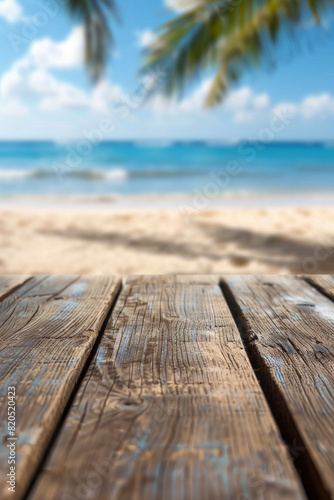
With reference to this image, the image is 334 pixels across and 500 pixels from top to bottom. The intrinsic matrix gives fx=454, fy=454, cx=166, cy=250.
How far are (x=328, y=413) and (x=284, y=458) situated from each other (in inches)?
4.7

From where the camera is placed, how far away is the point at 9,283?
46.9 inches

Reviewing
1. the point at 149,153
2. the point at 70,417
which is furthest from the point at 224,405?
the point at 149,153

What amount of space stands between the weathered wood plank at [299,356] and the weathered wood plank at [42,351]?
0.27m

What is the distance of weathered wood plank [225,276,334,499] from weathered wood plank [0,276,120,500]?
266 millimetres

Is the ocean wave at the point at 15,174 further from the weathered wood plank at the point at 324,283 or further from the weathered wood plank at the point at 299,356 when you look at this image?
the weathered wood plank at the point at 299,356

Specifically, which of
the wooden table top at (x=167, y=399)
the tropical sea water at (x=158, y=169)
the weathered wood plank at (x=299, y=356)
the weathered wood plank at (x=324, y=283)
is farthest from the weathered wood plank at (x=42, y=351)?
the tropical sea water at (x=158, y=169)

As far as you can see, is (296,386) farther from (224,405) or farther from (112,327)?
(112,327)

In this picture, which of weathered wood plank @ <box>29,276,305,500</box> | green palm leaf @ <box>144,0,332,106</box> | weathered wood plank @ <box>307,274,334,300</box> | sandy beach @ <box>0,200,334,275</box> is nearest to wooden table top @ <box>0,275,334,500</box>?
weathered wood plank @ <box>29,276,305,500</box>

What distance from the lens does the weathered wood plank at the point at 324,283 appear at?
1106mm

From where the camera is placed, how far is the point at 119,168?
14.1 m

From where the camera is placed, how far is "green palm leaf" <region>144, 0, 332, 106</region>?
426cm

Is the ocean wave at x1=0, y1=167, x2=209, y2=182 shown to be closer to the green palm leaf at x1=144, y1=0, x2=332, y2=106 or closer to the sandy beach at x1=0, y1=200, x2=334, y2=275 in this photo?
the sandy beach at x1=0, y1=200, x2=334, y2=275

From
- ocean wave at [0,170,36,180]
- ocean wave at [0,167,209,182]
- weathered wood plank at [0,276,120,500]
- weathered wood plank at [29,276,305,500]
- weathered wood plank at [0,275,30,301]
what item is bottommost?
ocean wave at [0,170,36,180]

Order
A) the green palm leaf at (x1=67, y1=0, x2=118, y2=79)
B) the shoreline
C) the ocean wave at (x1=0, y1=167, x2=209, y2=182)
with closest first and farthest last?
the green palm leaf at (x1=67, y1=0, x2=118, y2=79) < the shoreline < the ocean wave at (x1=0, y1=167, x2=209, y2=182)
